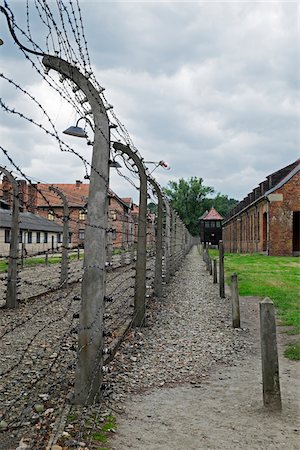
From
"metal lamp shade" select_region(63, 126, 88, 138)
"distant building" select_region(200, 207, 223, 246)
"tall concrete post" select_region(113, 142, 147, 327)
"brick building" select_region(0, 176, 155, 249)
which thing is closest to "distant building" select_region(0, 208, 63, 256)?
"brick building" select_region(0, 176, 155, 249)

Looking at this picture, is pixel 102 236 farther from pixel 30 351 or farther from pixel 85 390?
pixel 30 351

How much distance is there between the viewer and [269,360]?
418cm

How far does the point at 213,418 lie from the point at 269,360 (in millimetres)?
737

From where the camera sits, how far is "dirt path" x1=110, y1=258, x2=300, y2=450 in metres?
3.40

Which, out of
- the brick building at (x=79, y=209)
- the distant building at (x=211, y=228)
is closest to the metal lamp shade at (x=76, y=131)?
the brick building at (x=79, y=209)

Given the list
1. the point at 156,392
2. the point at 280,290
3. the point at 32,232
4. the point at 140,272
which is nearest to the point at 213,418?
the point at 156,392

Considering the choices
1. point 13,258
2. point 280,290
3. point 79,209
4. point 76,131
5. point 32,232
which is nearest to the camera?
point 76,131

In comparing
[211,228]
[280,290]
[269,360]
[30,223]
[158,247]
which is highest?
[211,228]

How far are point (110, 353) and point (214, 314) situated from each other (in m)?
4.29

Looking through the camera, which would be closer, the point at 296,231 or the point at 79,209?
the point at 79,209

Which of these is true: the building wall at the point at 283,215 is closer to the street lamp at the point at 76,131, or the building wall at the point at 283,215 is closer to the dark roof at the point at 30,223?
the dark roof at the point at 30,223

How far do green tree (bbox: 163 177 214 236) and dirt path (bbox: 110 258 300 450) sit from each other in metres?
94.9

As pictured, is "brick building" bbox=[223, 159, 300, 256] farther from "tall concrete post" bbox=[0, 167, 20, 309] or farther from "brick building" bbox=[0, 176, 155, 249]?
"tall concrete post" bbox=[0, 167, 20, 309]

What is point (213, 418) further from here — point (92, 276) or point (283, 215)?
point (283, 215)
